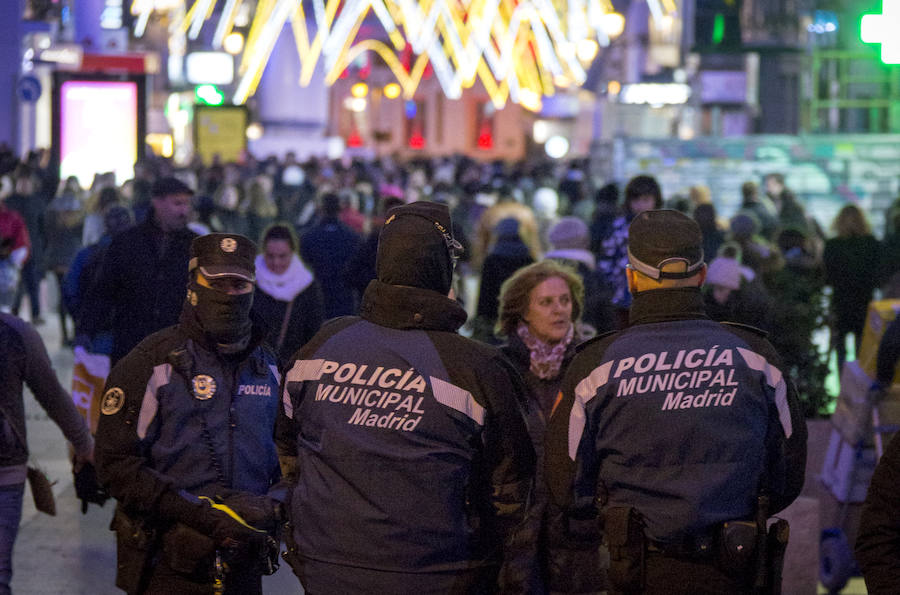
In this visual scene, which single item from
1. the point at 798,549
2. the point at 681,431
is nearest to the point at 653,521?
the point at 681,431

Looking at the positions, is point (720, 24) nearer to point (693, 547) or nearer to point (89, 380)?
point (89, 380)

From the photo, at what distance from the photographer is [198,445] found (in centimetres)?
446

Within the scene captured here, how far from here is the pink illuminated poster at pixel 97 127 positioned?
1980 centimetres

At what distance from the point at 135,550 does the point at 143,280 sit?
9.98ft

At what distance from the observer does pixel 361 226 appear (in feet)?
53.2

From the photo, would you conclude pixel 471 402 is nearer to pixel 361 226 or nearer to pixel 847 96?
pixel 361 226

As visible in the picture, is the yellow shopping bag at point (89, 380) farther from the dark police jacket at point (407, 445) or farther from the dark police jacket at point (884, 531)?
the dark police jacket at point (884, 531)

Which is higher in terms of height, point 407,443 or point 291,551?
point 407,443

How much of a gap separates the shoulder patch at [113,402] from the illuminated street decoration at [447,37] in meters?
28.2

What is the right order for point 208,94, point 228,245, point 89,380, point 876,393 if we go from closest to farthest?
point 228,245 → point 876,393 → point 89,380 → point 208,94

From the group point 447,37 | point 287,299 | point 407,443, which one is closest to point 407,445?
point 407,443

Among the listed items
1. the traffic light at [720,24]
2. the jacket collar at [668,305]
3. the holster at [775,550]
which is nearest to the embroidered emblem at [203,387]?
the jacket collar at [668,305]

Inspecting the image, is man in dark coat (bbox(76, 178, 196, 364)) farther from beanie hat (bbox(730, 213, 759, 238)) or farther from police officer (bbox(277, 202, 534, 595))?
beanie hat (bbox(730, 213, 759, 238))

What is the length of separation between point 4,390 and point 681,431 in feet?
8.20
